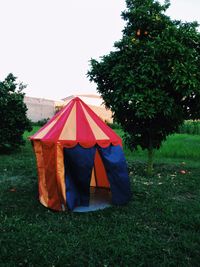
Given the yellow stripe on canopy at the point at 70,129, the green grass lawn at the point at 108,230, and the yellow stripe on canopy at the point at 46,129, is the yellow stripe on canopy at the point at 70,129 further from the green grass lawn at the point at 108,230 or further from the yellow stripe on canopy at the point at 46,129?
the green grass lawn at the point at 108,230

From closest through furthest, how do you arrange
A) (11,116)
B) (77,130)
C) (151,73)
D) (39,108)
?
(77,130) < (151,73) < (11,116) < (39,108)

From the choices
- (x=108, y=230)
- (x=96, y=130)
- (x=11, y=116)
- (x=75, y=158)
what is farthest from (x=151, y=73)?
(x=11, y=116)

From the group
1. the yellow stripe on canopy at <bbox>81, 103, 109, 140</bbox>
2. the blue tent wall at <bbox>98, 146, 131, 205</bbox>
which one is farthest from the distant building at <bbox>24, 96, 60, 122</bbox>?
the blue tent wall at <bbox>98, 146, 131, 205</bbox>

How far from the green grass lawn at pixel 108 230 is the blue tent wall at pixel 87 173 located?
369 millimetres

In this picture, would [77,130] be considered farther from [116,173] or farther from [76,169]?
[116,173]

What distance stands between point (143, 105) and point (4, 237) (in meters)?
5.07

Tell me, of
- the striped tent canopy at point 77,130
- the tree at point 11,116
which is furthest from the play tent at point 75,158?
the tree at point 11,116

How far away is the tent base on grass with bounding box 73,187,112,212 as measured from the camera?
7188 millimetres

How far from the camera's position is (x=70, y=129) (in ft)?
24.2

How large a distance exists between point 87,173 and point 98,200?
3.75 feet

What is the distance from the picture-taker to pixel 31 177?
411 inches

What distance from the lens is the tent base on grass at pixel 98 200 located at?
7.19 metres

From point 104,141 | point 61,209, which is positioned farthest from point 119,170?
point 61,209

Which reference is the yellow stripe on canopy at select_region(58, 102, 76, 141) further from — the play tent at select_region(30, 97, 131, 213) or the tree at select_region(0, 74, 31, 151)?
A: the tree at select_region(0, 74, 31, 151)
